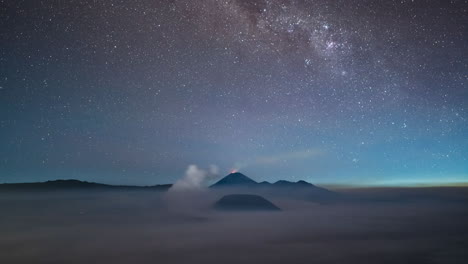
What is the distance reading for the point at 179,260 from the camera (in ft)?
103

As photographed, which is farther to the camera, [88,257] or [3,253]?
[3,253]

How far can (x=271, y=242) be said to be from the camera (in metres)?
43.0

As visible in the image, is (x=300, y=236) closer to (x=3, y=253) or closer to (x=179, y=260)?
(x=179, y=260)

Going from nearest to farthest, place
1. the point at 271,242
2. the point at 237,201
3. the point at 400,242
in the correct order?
the point at 271,242 < the point at 400,242 < the point at 237,201

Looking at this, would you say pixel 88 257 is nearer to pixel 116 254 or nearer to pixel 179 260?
pixel 116 254

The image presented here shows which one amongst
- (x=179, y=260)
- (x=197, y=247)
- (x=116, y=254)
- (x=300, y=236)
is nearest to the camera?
(x=179, y=260)

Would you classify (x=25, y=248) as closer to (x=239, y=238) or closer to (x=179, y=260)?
(x=179, y=260)

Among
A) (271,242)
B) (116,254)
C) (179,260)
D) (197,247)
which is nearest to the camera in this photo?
Answer: (179,260)

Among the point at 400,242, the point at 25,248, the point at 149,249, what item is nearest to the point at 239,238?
the point at 149,249

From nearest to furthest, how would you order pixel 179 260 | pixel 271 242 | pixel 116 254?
1. pixel 179 260
2. pixel 116 254
3. pixel 271 242

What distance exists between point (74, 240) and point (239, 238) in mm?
26532

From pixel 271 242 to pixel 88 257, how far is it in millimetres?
23937

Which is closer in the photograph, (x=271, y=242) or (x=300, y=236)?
(x=271, y=242)

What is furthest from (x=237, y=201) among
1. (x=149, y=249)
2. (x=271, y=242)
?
(x=149, y=249)
